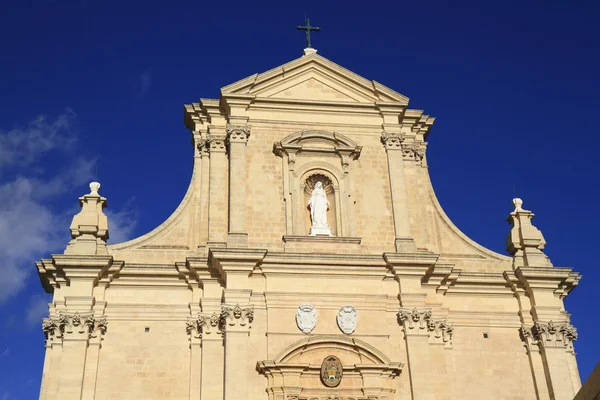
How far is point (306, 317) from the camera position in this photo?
20266 millimetres

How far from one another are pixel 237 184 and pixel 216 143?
5.23 ft

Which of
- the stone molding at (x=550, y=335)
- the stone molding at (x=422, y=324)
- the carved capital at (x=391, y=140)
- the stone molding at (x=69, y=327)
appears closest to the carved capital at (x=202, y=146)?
the carved capital at (x=391, y=140)

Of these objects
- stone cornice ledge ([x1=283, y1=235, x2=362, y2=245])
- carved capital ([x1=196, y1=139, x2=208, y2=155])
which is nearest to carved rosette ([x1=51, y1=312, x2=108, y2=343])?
stone cornice ledge ([x1=283, y1=235, x2=362, y2=245])

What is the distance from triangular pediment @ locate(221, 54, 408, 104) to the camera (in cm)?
2386

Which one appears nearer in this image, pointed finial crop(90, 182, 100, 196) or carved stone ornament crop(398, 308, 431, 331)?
carved stone ornament crop(398, 308, 431, 331)

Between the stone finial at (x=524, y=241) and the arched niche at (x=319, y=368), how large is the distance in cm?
486

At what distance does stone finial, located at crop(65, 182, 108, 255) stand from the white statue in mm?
5289

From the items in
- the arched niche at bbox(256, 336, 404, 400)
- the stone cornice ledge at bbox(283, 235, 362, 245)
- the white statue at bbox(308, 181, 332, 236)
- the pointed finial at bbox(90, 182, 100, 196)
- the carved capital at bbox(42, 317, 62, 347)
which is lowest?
the arched niche at bbox(256, 336, 404, 400)

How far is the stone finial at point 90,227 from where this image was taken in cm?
2067

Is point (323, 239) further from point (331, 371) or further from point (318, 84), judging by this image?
point (318, 84)

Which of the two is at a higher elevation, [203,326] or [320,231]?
[320,231]

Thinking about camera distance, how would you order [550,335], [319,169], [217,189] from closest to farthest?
[550,335]
[217,189]
[319,169]

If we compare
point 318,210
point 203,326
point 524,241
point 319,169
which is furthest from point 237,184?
A: point 524,241

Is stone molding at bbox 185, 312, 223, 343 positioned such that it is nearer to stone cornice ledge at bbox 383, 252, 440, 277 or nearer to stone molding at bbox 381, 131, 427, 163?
stone cornice ledge at bbox 383, 252, 440, 277
